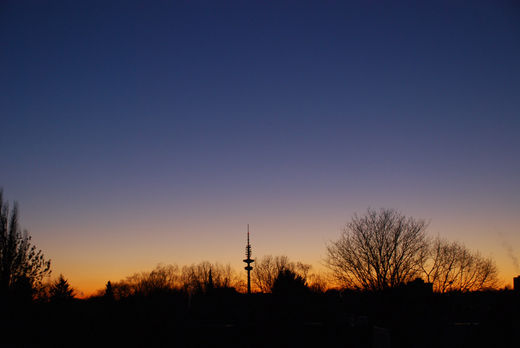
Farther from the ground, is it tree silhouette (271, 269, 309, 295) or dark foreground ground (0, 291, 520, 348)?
tree silhouette (271, 269, 309, 295)

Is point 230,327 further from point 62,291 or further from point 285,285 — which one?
point 62,291

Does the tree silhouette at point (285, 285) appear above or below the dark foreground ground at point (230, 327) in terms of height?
above

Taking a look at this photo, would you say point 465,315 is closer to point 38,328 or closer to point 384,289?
point 384,289

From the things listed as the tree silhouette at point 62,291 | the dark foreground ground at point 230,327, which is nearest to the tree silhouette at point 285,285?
the dark foreground ground at point 230,327

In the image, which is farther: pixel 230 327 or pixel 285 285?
pixel 285 285

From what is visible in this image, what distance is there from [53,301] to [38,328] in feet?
19.7

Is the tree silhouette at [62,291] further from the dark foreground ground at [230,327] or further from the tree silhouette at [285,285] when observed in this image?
the tree silhouette at [285,285]

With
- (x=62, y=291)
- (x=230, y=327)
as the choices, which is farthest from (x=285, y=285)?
(x=62, y=291)

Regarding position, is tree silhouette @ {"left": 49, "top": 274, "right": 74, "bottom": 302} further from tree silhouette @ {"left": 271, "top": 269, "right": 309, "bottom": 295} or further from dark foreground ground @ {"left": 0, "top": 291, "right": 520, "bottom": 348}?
tree silhouette @ {"left": 271, "top": 269, "right": 309, "bottom": 295}

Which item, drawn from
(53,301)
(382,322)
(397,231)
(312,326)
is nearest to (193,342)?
(312,326)

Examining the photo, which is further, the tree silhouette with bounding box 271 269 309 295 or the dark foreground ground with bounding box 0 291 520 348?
the tree silhouette with bounding box 271 269 309 295

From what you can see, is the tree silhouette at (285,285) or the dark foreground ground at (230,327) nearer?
the dark foreground ground at (230,327)

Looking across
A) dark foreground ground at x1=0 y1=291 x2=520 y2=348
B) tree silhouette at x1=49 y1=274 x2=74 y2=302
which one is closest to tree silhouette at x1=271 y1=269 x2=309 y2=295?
dark foreground ground at x1=0 y1=291 x2=520 y2=348

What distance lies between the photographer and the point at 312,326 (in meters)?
26.7
